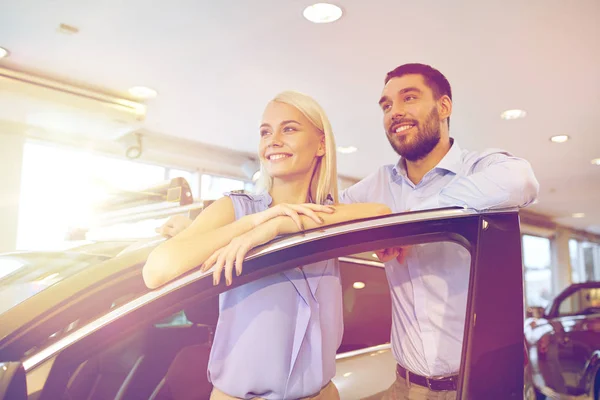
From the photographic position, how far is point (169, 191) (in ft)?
6.79

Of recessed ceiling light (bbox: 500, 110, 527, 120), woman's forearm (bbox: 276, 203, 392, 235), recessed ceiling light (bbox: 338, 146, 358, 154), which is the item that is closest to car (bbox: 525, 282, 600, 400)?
recessed ceiling light (bbox: 500, 110, 527, 120)

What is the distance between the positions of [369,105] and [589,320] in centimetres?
296

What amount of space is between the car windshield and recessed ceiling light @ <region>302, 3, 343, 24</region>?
229 centimetres

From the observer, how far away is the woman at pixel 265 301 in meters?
1.03

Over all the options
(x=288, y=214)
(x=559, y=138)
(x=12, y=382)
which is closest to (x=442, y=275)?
(x=288, y=214)

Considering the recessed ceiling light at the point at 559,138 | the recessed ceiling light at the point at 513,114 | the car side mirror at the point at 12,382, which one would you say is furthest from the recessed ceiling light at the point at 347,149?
the car side mirror at the point at 12,382

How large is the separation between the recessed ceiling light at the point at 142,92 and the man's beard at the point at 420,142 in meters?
3.60

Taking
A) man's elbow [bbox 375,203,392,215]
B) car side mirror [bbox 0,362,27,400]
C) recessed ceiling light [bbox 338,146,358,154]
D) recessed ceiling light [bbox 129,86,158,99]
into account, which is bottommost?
car side mirror [bbox 0,362,27,400]

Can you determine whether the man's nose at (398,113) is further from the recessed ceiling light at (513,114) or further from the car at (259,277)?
the recessed ceiling light at (513,114)

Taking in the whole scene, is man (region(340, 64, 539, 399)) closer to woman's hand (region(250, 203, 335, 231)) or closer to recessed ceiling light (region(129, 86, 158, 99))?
woman's hand (region(250, 203, 335, 231))

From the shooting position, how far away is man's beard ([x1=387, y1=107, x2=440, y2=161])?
173 centimetres

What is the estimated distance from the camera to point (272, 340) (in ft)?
3.81

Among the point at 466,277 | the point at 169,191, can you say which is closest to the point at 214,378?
the point at 466,277

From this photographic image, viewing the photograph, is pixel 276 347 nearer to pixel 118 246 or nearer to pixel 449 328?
pixel 449 328
